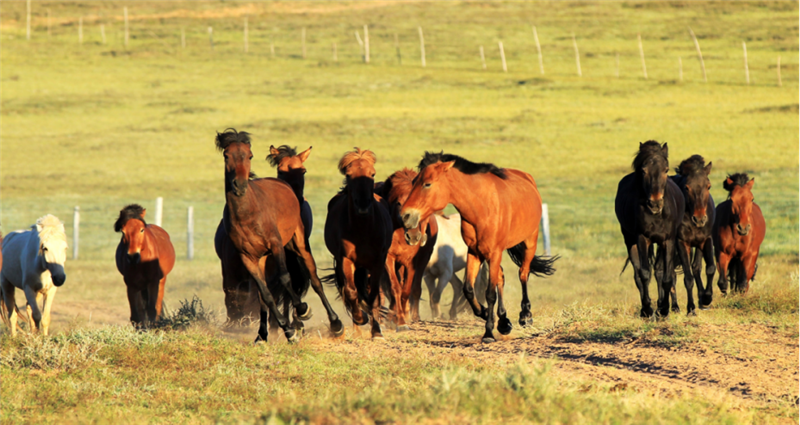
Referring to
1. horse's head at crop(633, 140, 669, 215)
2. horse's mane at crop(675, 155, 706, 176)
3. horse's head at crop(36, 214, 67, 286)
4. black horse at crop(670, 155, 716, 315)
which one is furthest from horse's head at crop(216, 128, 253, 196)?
horse's mane at crop(675, 155, 706, 176)

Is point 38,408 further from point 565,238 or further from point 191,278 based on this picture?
point 565,238

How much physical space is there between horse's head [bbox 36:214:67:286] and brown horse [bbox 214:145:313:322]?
1.97 meters

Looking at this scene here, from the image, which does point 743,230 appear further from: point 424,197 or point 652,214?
point 424,197

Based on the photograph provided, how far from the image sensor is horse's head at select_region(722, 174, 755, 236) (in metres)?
11.3

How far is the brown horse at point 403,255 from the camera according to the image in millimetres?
10242

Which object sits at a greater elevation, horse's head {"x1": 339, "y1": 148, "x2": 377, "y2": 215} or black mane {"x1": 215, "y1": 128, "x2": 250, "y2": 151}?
black mane {"x1": 215, "y1": 128, "x2": 250, "y2": 151}

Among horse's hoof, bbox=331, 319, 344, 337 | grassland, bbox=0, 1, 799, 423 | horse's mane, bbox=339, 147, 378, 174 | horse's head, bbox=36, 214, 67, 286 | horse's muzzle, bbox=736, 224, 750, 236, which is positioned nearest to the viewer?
grassland, bbox=0, 1, 799, 423

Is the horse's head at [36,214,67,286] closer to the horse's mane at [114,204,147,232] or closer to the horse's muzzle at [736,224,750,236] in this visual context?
the horse's mane at [114,204,147,232]

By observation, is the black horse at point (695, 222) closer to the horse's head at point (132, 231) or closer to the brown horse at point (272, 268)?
the brown horse at point (272, 268)

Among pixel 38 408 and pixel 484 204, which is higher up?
pixel 484 204

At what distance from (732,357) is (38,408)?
19.9 ft

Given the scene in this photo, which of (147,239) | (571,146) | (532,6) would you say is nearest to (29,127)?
(571,146)

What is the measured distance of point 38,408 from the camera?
5.90 meters

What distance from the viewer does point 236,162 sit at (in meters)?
7.66
